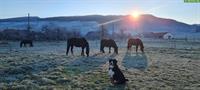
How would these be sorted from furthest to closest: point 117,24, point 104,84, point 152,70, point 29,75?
1. point 117,24
2. point 152,70
3. point 29,75
4. point 104,84

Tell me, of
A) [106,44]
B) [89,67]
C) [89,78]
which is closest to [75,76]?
[89,78]

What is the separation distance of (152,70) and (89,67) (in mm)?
3704

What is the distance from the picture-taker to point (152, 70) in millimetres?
20547

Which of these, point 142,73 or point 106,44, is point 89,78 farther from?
point 106,44

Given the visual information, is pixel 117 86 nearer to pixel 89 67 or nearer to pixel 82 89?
pixel 82 89

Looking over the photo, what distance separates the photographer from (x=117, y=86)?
14.9 m

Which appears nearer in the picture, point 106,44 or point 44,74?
point 44,74

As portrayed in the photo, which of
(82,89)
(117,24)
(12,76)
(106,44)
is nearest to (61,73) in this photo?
(12,76)

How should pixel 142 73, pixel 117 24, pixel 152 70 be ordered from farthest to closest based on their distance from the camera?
pixel 117 24, pixel 152 70, pixel 142 73

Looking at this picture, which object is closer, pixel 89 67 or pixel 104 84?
pixel 104 84

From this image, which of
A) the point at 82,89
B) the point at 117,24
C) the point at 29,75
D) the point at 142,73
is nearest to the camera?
the point at 82,89

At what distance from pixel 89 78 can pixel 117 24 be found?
168 metres

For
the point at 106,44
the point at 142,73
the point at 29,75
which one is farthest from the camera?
the point at 106,44

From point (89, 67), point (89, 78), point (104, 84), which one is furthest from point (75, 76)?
point (89, 67)
